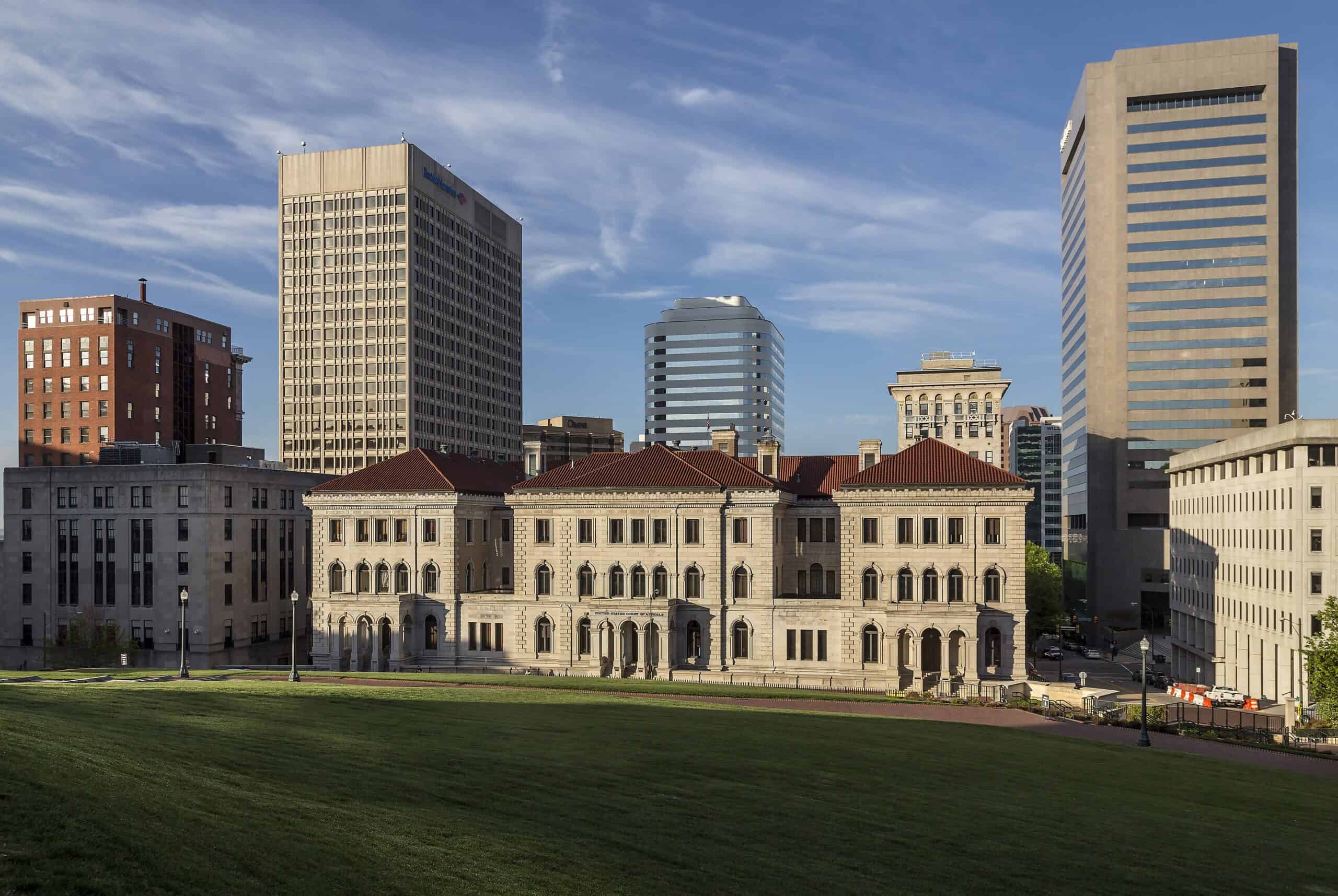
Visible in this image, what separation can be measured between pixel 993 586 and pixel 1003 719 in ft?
62.6

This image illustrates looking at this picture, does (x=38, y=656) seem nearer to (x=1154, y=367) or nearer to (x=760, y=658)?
(x=760, y=658)

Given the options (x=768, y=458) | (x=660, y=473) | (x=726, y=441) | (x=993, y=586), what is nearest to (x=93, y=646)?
(x=660, y=473)

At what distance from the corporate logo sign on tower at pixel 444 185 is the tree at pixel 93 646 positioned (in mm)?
110352

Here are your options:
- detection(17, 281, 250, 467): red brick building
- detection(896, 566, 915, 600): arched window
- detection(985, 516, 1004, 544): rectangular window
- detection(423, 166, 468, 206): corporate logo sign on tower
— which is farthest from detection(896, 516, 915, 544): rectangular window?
detection(423, 166, 468, 206): corporate logo sign on tower

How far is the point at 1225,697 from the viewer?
238ft

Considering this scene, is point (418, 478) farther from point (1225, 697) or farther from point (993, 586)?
point (1225, 697)

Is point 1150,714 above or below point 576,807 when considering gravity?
below

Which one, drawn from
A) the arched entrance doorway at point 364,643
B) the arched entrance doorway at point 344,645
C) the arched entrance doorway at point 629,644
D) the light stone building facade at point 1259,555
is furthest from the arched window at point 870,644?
the arched entrance doorway at point 344,645

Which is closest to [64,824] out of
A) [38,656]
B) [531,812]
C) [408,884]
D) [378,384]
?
[408,884]

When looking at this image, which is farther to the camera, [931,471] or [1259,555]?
[1259,555]

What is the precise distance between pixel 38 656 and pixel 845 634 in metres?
74.9

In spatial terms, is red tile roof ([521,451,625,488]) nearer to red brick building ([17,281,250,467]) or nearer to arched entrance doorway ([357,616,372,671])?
arched entrance doorway ([357,616,372,671])

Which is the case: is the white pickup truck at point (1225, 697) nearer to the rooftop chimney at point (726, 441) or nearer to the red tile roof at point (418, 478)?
the rooftop chimney at point (726, 441)

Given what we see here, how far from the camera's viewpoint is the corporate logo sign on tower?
182m
